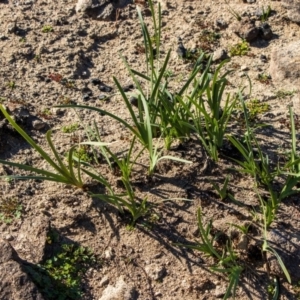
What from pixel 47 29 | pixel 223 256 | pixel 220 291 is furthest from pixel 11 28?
pixel 220 291

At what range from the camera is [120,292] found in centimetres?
333

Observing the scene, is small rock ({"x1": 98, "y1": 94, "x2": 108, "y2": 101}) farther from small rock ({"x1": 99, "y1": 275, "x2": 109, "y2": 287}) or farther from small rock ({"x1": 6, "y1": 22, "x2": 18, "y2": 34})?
small rock ({"x1": 99, "y1": 275, "x2": 109, "y2": 287})

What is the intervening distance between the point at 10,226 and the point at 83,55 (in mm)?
1689

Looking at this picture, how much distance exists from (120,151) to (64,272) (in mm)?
956

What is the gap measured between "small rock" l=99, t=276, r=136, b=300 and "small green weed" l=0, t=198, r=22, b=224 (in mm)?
725

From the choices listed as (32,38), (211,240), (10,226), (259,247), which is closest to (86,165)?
(10,226)

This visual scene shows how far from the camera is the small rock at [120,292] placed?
10.9ft

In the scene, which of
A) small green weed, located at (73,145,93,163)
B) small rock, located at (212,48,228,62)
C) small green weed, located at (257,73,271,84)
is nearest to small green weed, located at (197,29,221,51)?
small rock, located at (212,48,228,62)

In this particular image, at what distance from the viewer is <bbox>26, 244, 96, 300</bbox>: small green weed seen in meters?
3.28

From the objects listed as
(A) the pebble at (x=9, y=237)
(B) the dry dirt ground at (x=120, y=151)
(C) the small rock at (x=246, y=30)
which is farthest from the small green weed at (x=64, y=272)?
(C) the small rock at (x=246, y=30)

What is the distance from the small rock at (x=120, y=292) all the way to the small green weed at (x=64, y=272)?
0.47 ft

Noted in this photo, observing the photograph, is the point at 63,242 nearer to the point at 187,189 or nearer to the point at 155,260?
the point at 155,260

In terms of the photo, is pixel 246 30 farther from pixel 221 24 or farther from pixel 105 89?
pixel 105 89

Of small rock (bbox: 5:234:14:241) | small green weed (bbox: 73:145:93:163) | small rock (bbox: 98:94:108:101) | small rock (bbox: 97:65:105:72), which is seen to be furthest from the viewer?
small rock (bbox: 97:65:105:72)
